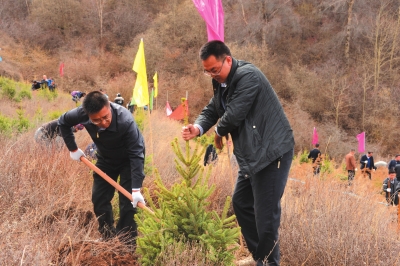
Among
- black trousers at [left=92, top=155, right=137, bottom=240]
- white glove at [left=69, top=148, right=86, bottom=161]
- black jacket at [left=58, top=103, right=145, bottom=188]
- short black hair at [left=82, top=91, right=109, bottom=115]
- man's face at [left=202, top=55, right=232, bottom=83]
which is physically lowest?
black trousers at [left=92, top=155, right=137, bottom=240]

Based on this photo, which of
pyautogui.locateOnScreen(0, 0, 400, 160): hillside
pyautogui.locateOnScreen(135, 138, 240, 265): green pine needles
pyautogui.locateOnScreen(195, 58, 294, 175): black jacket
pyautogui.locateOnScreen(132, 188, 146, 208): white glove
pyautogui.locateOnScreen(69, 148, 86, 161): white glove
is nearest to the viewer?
pyautogui.locateOnScreen(135, 138, 240, 265): green pine needles

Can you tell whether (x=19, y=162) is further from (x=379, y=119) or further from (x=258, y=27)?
(x=258, y=27)

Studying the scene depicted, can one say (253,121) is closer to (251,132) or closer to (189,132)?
(251,132)

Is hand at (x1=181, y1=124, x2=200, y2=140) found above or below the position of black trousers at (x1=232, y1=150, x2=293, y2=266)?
above

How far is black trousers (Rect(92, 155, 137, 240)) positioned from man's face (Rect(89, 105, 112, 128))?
1.84 ft

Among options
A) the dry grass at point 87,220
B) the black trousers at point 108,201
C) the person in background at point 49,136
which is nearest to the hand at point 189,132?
the dry grass at point 87,220

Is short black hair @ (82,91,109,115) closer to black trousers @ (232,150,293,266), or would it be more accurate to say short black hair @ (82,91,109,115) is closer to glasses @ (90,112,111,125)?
glasses @ (90,112,111,125)

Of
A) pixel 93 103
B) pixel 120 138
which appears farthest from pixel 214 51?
pixel 120 138

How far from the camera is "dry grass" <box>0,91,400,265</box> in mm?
2654

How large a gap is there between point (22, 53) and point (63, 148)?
3433 centimetres

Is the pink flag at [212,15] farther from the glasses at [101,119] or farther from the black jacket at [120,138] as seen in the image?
the glasses at [101,119]

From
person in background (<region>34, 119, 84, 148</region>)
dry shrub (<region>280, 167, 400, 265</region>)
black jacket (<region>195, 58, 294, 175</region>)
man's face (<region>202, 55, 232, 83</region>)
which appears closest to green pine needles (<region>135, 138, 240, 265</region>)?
black jacket (<region>195, 58, 294, 175</region>)

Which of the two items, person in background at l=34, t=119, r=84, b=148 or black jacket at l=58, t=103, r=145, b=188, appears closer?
black jacket at l=58, t=103, r=145, b=188

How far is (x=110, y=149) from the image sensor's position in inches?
149
